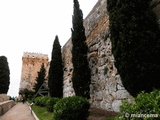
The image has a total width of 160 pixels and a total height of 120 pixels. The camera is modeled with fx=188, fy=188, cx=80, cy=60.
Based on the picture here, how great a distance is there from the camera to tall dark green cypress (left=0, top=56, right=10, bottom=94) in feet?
94.5

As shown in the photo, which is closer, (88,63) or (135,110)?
(135,110)

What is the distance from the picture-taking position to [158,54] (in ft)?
16.0

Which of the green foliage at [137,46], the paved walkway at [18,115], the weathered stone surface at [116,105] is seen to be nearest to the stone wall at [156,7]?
the green foliage at [137,46]

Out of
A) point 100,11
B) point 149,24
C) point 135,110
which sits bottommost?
point 135,110

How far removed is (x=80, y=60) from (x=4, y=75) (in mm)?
22915

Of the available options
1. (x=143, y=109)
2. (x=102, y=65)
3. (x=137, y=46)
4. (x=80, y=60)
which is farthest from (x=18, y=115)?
(x=143, y=109)

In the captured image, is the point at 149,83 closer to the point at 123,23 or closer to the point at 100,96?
the point at 123,23

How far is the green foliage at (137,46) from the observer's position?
4.85 metres

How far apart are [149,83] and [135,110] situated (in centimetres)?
198

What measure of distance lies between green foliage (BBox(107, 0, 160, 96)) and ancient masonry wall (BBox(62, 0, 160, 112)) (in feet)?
4.62

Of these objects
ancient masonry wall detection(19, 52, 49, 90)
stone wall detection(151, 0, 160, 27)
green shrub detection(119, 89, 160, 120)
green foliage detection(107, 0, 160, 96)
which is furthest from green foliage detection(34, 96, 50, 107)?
ancient masonry wall detection(19, 52, 49, 90)

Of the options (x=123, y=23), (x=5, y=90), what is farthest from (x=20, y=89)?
(x=123, y=23)

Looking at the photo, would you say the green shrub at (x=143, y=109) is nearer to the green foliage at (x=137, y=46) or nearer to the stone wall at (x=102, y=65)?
the green foliage at (x=137, y=46)

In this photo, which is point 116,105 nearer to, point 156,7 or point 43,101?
point 156,7
